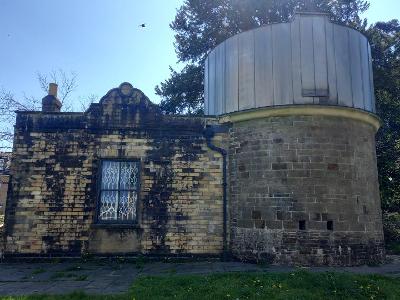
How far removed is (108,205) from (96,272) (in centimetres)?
227

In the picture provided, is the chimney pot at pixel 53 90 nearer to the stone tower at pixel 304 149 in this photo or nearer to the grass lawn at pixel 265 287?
the stone tower at pixel 304 149

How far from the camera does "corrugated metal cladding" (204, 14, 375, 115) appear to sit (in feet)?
31.1

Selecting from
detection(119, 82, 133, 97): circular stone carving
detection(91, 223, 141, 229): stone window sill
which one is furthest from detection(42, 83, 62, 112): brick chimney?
detection(91, 223, 141, 229): stone window sill

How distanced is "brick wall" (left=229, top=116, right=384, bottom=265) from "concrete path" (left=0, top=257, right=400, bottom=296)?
0.53 meters

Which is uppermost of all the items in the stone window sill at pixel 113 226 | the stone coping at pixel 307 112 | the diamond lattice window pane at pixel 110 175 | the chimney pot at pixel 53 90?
the chimney pot at pixel 53 90

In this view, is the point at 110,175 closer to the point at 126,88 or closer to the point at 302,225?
the point at 126,88

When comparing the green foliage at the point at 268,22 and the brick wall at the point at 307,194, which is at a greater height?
the green foliage at the point at 268,22

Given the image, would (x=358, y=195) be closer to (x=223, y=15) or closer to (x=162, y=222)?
(x=162, y=222)

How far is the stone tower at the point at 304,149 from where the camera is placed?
900 cm

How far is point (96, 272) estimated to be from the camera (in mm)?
8336

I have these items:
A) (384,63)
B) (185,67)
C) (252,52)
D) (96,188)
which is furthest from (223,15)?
(96,188)

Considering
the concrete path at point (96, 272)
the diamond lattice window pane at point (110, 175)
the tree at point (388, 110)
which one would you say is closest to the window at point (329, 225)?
the concrete path at point (96, 272)

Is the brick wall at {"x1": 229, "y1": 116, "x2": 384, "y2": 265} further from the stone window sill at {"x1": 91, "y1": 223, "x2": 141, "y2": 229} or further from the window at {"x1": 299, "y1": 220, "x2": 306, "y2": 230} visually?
the stone window sill at {"x1": 91, "y1": 223, "x2": 141, "y2": 229}

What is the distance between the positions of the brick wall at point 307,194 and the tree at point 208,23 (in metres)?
11.6
